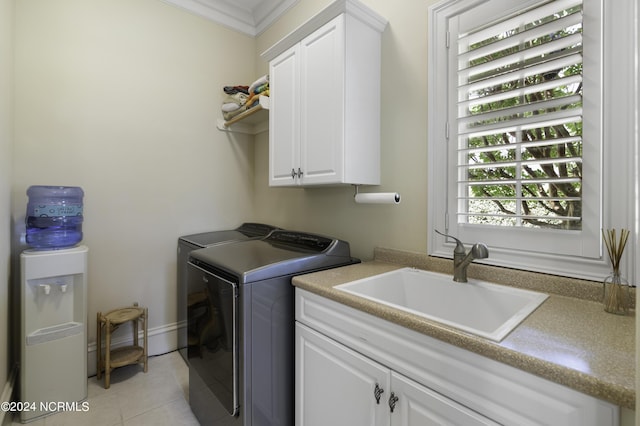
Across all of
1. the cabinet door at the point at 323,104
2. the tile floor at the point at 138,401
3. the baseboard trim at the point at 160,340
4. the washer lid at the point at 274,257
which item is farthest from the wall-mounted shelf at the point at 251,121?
the tile floor at the point at 138,401

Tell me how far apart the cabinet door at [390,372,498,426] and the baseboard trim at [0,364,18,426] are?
2007 mm

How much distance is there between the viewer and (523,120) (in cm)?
123

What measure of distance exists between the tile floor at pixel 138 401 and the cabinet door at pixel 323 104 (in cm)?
157

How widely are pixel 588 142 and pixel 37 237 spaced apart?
111 inches

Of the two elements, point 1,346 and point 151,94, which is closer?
point 1,346

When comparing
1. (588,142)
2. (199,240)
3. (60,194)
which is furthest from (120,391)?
(588,142)

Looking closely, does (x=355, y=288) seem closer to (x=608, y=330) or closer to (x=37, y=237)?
(x=608, y=330)

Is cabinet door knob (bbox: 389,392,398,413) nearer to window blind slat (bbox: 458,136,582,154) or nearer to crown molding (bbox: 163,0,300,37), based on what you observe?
window blind slat (bbox: 458,136,582,154)

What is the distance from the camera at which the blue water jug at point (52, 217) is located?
1811 millimetres

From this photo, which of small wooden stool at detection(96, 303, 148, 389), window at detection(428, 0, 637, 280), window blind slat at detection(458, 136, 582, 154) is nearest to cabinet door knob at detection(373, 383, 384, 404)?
window at detection(428, 0, 637, 280)

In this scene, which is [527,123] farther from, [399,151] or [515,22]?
[399,151]

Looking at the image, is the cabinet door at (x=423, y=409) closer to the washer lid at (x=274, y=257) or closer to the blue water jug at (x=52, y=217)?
the washer lid at (x=274, y=257)

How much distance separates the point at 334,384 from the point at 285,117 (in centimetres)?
150

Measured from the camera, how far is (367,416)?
1056mm
